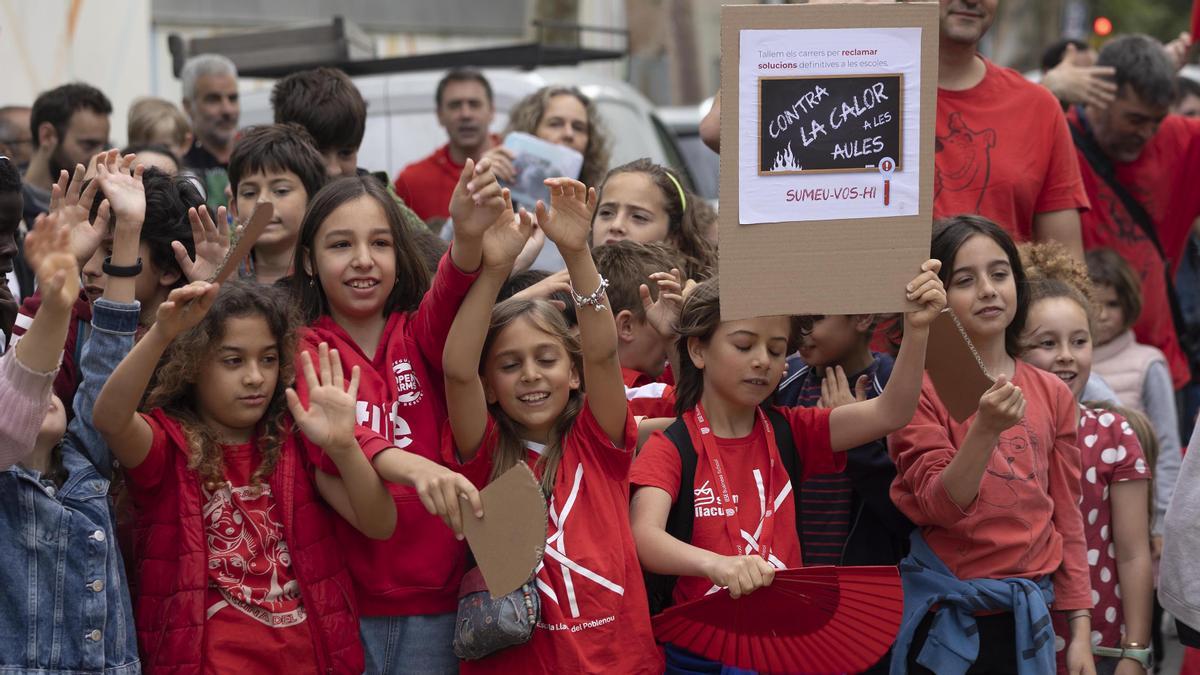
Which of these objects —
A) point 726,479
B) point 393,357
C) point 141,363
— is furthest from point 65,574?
point 726,479

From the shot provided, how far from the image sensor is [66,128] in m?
6.65

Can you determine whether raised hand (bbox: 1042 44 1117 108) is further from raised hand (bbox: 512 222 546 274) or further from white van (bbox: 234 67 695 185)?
white van (bbox: 234 67 695 185)

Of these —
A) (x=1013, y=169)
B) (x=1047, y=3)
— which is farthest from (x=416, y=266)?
(x=1047, y=3)

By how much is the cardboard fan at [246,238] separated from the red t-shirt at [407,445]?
0.92 feet

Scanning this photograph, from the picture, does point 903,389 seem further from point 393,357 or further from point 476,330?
point 393,357

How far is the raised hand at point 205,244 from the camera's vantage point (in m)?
3.97

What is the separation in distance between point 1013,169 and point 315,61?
5.47 metres

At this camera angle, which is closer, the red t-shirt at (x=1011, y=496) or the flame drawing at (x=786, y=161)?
the flame drawing at (x=786, y=161)

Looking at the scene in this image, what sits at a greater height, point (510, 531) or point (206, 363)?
point (206, 363)

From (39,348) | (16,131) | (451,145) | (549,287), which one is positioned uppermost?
(16,131)

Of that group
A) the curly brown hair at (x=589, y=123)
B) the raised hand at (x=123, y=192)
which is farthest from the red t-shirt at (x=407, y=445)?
the curly brown hair at (x=589, y=123)

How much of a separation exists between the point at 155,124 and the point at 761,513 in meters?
4.72

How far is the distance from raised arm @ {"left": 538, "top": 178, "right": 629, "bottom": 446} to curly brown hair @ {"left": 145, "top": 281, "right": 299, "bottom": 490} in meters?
0.73

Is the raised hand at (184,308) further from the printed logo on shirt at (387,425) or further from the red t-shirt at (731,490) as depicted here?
the red t-shirt at (731,490)
